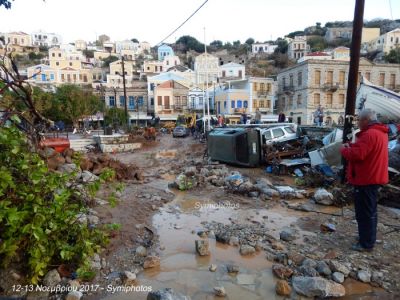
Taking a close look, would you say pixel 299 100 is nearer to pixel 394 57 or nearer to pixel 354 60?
pixel 394 57

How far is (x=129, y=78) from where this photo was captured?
6369 centimetres

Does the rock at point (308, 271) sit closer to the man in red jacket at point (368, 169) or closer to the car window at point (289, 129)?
the man in red jacket at point (368, 169)

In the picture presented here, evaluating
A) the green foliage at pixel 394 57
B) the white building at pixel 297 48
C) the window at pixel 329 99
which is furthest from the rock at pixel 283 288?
the white building at pixel 297 48

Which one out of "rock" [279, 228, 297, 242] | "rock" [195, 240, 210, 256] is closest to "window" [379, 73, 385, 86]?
"rock" [279, 228, 297, 242]

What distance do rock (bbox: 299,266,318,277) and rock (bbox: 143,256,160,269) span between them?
6.21 feet

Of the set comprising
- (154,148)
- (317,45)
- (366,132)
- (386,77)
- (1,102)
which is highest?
(317,45)

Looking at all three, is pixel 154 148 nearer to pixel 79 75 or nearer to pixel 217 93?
pixel 217 93

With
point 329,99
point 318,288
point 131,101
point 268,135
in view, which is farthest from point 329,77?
point 318,288

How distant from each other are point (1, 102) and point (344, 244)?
508cm

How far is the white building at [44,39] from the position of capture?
112812 millimetres

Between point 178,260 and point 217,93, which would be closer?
point 178,260

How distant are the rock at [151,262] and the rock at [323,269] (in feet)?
6.89

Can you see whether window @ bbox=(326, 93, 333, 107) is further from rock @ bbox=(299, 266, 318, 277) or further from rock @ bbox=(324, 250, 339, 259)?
rock @ bbox=(299, 266, 318, 277)

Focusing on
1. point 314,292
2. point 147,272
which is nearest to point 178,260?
point 147,272
